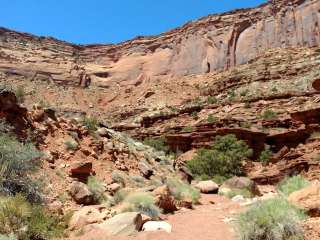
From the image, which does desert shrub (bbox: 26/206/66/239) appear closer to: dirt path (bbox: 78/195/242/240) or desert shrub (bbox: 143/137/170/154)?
dirt path (bbox: 78/195/242/240)

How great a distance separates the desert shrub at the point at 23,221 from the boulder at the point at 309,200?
426cm

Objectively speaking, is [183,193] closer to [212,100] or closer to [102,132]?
[102,132]

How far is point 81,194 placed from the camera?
1077cm

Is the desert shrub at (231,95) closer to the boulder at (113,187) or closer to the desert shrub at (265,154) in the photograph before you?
the desert shrub at (265,154)

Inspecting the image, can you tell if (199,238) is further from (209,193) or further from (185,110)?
(185,110)

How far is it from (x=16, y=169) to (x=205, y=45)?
2546 inches

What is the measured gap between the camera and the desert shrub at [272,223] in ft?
22.1

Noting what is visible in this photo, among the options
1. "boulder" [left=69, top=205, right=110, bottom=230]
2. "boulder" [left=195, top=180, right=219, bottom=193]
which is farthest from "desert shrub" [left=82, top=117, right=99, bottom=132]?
"boulder" [left=69, top=205, right=110, bottom=230]

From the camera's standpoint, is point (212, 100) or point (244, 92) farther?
point (212, 100)

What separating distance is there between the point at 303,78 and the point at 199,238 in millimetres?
39865

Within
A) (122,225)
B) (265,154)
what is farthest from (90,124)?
(265,154)

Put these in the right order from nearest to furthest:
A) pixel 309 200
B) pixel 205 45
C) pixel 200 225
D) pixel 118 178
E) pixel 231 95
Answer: pixel 309 200 < pixel 200 225 < pixel 118 178 < pixel 231 95 < pixel 205 45

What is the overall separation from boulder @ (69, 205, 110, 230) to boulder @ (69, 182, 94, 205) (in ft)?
4.34

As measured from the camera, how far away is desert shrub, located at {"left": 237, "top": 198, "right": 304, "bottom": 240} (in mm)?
6740
